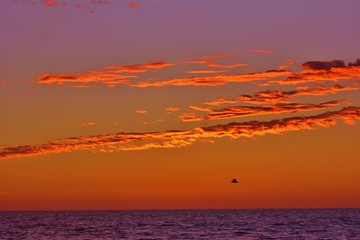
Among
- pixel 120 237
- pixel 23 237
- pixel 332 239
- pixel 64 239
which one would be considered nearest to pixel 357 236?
pixel 332 239

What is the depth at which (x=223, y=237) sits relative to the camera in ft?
304

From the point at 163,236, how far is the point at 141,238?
4.22 meters

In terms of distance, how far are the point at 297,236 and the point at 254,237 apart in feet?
26.0

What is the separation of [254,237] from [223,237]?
4.24 m

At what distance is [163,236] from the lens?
96.4 m

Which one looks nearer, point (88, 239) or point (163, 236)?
point (88, 239)

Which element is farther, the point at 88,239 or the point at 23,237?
the point at 23,237

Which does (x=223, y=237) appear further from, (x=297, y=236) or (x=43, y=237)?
(x=43, y=237)

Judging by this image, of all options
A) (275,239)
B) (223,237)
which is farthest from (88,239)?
(275,239)

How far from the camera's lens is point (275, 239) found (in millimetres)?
89438

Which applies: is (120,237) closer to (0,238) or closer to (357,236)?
A: (0,238)

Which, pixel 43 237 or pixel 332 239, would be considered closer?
pixel 332 239

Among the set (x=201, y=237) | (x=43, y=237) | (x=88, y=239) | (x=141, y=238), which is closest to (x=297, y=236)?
(x=201, y=237)

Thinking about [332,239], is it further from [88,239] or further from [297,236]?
[88,239]
